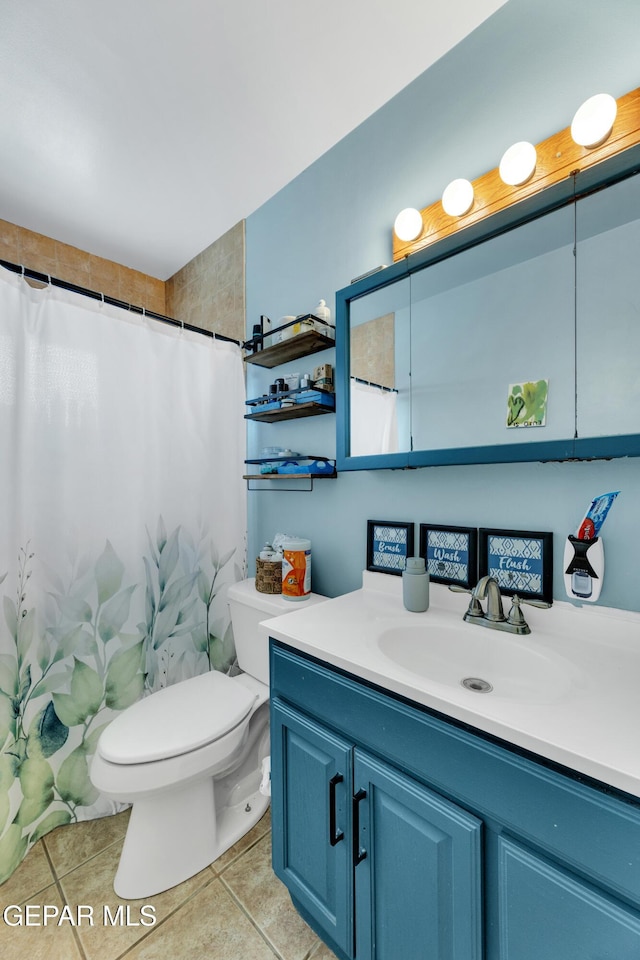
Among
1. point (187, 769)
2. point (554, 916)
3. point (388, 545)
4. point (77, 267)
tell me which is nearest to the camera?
point (554, 916)

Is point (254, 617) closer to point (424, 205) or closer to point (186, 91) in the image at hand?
point (424, 205)

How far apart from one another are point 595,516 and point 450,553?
1.23ft

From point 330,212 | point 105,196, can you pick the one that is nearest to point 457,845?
point 330,212

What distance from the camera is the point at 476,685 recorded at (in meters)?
0.88

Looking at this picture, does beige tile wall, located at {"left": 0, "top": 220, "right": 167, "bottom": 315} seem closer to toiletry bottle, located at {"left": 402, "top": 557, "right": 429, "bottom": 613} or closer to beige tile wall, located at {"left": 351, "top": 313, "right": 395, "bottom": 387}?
beige tile wall, located at {"left": 351, "top": 313, "right": 395, "bottom": 387}

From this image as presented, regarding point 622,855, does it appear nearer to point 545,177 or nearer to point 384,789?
point 384,789

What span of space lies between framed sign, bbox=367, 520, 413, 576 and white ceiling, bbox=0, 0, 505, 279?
141 centimetres

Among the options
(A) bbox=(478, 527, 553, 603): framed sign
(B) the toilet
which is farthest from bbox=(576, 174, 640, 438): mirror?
(B) the toilet

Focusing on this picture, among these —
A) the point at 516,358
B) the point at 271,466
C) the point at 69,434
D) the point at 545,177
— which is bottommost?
the point at 271,466

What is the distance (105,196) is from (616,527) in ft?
7.32

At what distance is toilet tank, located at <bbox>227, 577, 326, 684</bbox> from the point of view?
1.42 meters

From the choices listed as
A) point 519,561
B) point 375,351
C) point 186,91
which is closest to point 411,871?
point 519,561

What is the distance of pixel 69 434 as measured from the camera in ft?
4.50

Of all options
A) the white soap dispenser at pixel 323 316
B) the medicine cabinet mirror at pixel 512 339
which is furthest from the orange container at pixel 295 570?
the white soap dispenser at pixel 323 316
